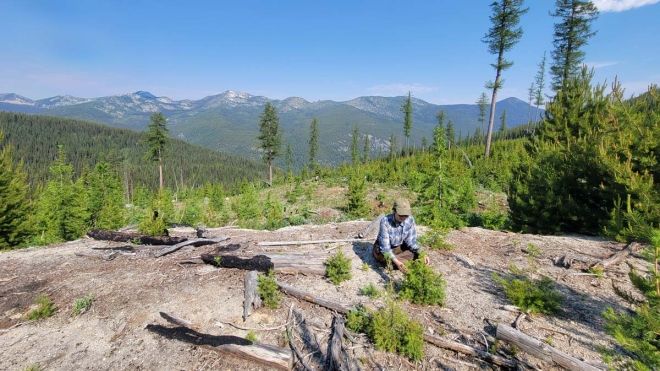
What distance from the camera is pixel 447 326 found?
16.9 ft

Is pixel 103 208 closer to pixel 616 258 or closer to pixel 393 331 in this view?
pixel 393 331

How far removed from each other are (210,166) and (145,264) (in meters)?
178

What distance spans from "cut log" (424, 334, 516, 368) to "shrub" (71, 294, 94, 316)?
20.0ft

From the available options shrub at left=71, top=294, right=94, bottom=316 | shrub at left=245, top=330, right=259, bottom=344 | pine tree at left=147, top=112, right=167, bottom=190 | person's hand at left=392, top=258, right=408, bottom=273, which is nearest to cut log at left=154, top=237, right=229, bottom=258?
shrub at left=71, top=294, right=94, bottom=316

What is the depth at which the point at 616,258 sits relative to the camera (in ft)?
23.0

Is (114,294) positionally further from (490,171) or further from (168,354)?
(490,171)

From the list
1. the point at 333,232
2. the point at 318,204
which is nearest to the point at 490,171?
the point at 318,204

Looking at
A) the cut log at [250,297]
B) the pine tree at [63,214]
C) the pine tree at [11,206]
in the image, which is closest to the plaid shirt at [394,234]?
the cut log at [250,297]

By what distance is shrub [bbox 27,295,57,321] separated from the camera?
19.0ft

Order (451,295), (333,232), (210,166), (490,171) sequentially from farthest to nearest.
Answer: (210,166) → (490,171) → (333,232) → (451,295)

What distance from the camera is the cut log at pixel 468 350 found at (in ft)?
13.9

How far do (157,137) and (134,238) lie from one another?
33181 millimetres

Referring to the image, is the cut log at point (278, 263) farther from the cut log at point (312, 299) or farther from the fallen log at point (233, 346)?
the fallen log at point (233, 346)

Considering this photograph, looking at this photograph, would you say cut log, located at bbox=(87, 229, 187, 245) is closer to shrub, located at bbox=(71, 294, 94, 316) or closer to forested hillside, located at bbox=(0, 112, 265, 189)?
shrub, located at bbox=(71, 294, 94, 316)
